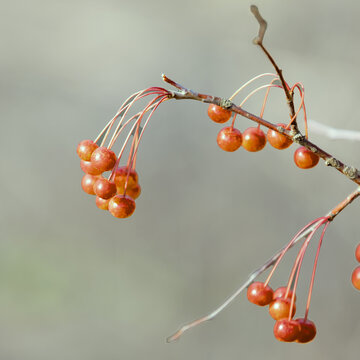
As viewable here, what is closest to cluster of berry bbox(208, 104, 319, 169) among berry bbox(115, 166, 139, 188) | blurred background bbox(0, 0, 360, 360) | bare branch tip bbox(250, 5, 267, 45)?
berry bbox(115, 166, 139, 188)

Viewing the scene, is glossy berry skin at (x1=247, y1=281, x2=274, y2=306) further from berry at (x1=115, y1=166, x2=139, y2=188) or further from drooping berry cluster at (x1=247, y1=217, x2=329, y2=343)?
berry at (x1=115, y1=166, x2=139, y2=188)

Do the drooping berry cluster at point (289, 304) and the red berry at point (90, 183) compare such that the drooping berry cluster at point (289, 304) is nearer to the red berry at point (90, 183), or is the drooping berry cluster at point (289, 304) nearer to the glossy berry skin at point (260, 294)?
the glossy berry skin at point (260, 294)

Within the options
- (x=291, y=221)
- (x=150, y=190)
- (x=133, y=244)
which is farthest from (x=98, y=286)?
(x=291, y=221)

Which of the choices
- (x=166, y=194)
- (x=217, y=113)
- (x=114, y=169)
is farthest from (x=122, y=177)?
(x=166, y=194)

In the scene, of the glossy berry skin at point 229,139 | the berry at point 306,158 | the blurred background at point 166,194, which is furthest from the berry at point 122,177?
the blurred background at point 166,194

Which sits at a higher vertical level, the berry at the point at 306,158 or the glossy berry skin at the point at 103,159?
the berry at the point at 306,158

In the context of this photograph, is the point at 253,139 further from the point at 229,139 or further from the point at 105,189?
the point at 105,189

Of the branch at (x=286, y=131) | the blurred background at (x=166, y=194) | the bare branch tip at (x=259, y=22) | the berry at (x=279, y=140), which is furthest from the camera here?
the blurred background at (x=166, y=194)
